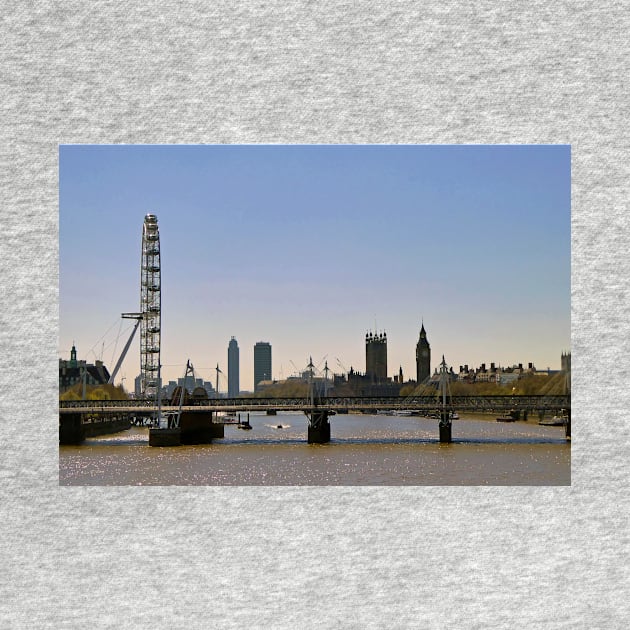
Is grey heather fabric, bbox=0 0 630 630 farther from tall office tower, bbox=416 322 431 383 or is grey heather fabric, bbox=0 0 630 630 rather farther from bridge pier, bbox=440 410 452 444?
bridge pier, bbox=440 410 452 444

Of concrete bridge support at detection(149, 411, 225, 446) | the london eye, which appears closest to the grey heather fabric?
the london eye

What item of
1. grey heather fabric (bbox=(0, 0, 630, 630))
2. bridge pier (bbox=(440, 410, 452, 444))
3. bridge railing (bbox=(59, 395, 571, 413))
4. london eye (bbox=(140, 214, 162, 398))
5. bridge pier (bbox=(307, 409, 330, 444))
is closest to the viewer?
grey heather fabric (bbox=(0, 0, 630, 630))

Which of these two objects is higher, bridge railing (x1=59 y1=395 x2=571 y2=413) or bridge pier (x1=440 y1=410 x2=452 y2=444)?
bridge railing (x1=59 y1=395 x2=571 y2=413)

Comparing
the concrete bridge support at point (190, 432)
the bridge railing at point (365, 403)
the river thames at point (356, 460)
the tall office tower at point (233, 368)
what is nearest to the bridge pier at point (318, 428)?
the river thames at point (356, 460)

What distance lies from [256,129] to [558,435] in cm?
475

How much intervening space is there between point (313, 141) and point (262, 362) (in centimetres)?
275

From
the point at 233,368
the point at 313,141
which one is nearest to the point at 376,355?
the point at 233,368

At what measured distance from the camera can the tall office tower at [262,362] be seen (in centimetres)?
761

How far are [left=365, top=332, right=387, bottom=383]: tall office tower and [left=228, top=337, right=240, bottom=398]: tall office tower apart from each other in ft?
3.81

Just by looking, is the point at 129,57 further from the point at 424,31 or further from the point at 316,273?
the point at 316,273

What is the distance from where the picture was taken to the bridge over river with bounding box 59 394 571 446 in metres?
11.7

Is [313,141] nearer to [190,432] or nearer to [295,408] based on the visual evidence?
[295,408]

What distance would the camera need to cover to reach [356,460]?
11.6 m

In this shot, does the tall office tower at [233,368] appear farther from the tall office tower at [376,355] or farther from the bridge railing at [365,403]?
the bridge railing at [365,403]
